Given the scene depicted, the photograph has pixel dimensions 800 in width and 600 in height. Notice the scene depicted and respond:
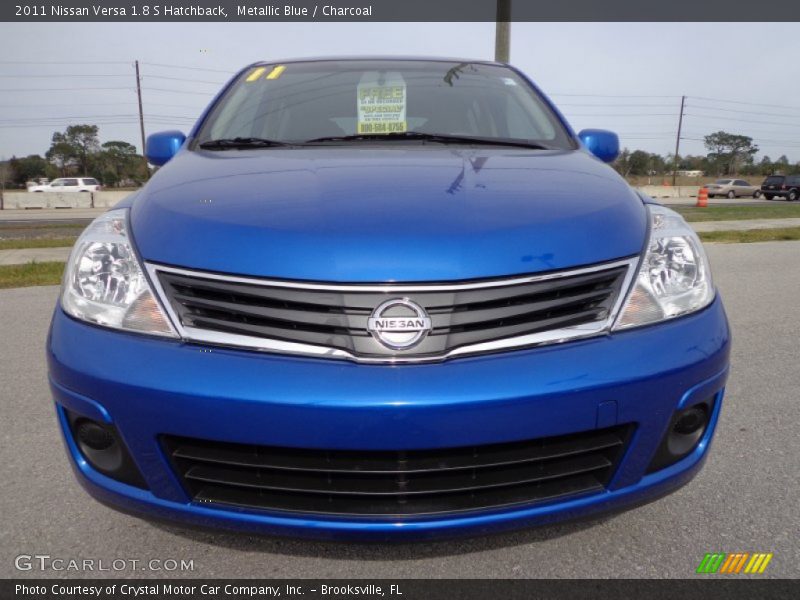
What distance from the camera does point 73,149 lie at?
71.8 meters

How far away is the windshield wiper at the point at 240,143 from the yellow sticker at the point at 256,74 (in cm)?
63

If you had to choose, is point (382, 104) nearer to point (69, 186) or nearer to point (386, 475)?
point (386, 475)

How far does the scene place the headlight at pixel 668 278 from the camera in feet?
5.16

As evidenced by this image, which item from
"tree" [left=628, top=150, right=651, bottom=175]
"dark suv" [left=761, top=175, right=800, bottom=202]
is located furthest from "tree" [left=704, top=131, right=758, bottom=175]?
"dark suv" [left=761, top=175, right=800, bottom=202]

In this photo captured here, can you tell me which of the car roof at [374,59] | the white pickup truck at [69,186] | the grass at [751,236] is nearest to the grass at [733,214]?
the grass at [751,236]

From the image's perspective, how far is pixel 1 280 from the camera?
19.5 feet

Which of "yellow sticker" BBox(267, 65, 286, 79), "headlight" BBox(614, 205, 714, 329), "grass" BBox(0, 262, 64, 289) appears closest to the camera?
"headlight" BBox(614, 205, 714, 329)

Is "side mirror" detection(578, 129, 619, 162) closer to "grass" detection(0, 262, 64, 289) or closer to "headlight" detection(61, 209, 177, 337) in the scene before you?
"headlight" detection(61, 209, 177, 337)

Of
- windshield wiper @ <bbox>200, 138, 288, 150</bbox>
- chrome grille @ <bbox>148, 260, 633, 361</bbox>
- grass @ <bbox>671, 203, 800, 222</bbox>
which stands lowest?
grass @ <bbox>671, 203, 800, 222</bbox>

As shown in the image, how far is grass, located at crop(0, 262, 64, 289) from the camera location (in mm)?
5859

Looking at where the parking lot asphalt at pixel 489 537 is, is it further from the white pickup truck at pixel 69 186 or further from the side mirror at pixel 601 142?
the white pickup truck at pixel 69 186

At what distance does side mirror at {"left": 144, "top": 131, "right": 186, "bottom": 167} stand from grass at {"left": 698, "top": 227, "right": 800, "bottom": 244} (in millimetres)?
8642

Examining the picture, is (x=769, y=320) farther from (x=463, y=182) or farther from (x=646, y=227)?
(x=463, y=182)

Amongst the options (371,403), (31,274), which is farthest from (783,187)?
(371,403)
